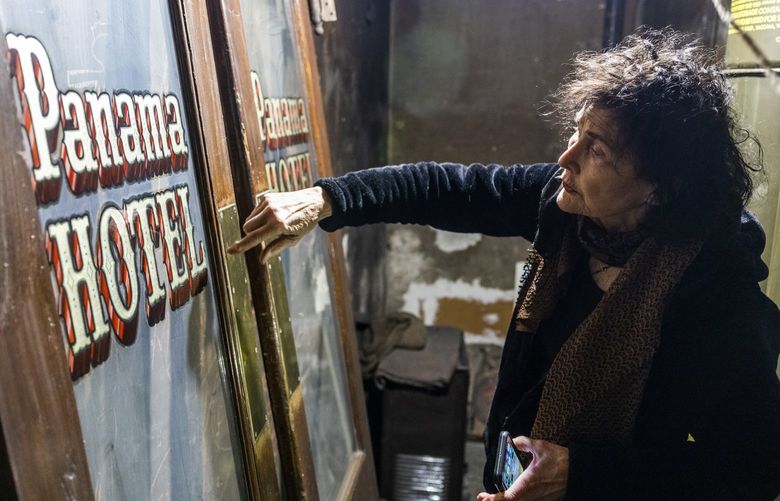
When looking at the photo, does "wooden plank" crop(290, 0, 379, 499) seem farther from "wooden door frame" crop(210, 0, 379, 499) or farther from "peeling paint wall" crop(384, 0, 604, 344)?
"peeling paint wall" crop(384, 0, 604, 344)

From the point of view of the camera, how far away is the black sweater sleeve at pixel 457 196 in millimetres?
1322

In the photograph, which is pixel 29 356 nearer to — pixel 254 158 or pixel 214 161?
pixel 214 161

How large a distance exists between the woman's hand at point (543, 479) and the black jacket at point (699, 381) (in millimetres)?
16

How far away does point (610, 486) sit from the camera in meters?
1.14

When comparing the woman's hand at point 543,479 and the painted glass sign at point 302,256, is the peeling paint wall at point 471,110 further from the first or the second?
the woman's hand at point 543,479

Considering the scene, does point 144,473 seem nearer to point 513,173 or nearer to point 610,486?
point 610,486

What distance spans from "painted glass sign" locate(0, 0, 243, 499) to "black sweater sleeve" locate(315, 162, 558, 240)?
0.39 m

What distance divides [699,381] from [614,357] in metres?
0.14

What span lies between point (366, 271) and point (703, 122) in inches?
97.5

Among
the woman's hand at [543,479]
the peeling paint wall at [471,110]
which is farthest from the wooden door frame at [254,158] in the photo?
the peeling paint wall at [471,110]

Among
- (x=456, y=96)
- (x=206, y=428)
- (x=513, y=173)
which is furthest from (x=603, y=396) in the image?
(x=456, y=96)

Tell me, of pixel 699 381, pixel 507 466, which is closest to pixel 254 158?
pixel 507 466

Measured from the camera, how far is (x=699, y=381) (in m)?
1.09

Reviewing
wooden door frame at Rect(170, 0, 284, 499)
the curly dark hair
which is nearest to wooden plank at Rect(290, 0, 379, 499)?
wooden door frame at Rect(170, 0, 284, 499)
